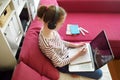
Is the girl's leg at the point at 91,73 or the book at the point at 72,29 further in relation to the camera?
the book at the point at 72,29

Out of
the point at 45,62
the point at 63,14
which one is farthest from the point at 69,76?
the point at 63,14

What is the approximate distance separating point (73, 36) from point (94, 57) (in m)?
0.45

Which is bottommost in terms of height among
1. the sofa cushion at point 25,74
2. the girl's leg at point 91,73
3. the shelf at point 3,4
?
the girl's leg at point 91,73

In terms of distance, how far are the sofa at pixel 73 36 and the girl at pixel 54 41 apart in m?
0.07

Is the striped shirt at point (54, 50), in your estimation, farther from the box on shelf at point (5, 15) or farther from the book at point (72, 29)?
the book at point (72, 29)

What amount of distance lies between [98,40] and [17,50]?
2.55 ft

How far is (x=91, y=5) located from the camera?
6.74 ft

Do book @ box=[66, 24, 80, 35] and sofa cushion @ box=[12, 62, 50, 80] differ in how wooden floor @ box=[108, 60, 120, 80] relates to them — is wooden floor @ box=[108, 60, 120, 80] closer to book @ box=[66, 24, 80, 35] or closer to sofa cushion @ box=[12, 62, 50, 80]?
book @ box=[66, 24, 80, 35]

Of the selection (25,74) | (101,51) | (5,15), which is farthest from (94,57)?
(5,15)

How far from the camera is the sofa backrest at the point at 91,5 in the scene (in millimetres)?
2014

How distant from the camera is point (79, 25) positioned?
191cm

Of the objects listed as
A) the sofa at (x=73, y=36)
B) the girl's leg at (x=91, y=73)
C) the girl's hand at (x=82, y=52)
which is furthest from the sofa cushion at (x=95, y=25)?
the girl's leg at (x=91, y=73)

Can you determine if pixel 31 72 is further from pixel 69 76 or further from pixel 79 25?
pixel 79 25

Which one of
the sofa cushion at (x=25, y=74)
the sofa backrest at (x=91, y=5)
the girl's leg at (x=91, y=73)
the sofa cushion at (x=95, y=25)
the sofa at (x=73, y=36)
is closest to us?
the sofa cushion at (x=25, y=74)
